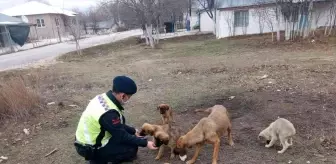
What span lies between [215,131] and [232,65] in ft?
23.6

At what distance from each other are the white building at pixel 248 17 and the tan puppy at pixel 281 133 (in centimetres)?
1752

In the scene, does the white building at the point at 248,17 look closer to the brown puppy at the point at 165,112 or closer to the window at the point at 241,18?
the window at the point at 241,18

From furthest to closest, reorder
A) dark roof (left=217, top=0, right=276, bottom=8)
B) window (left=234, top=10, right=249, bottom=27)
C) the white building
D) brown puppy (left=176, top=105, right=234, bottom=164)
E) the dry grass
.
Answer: window (left=234, top=10, right=249, bottom=27), dark roof (left=217, top=0, right=276, bottom=8), the white building, the dry grass, brown puppy (left=176, top=105, right=234, bottom=164)

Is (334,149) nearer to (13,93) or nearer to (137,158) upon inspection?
(137,158)

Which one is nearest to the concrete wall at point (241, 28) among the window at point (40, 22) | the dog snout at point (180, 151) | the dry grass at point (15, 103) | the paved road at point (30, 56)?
the paved road at point (30, 56)

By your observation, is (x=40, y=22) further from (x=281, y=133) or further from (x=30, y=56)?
(x=281, y=133)

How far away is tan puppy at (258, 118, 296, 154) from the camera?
378 cm

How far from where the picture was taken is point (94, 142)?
3.68 m

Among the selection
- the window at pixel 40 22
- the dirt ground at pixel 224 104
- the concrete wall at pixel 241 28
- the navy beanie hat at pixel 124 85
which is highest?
the window at pixel 40 22

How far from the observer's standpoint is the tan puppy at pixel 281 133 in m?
3.78

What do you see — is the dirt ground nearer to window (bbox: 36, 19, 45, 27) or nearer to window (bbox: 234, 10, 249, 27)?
window (bbox: 234, 10, 249, 27)

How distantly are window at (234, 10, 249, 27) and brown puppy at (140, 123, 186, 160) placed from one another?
67.6ft

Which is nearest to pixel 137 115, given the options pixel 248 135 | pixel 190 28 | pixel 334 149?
pixel 248 135

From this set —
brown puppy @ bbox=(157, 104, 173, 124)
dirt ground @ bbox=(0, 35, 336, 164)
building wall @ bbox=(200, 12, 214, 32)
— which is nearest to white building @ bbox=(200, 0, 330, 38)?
building wall @ bbox=(200, 12, 214, 32)
